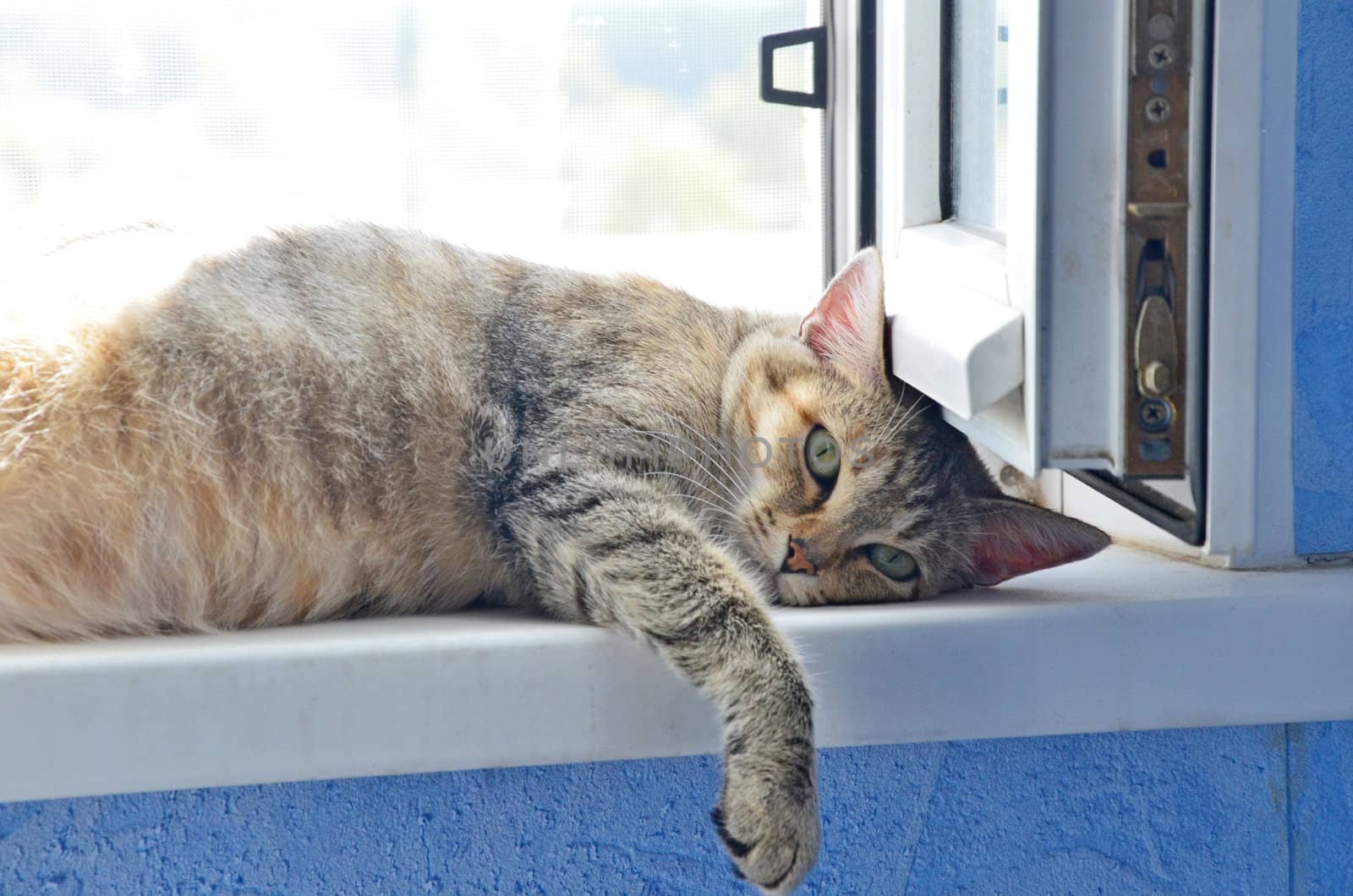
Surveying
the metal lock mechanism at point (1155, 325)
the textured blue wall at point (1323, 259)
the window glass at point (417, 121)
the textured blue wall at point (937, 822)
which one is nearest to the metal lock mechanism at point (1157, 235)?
the metal lock mechanism at point (1155, 325)

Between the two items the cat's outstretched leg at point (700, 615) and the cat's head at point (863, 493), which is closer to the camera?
the cat's outstretched leg at point (700, 615)

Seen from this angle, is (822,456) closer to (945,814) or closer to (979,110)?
(945,814)

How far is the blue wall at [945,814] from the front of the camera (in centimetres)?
112

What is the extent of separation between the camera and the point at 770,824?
1020 millimetres

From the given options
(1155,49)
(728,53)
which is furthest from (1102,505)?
(728,53)

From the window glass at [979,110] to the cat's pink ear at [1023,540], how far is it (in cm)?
40

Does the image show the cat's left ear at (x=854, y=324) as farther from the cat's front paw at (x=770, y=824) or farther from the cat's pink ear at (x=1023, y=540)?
the cat's front paw at (x=770, y=824)

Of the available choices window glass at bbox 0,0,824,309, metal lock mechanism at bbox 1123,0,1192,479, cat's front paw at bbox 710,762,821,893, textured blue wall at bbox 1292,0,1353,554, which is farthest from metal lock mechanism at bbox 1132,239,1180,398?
window glass at bbox 0,0,824,309

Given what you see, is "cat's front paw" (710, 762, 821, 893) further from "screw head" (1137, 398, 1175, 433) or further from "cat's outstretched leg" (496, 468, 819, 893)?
"screw head" (1137, 398, 1175, 433)

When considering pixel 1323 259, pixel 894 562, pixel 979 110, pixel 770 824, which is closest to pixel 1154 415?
pixel 1323 259

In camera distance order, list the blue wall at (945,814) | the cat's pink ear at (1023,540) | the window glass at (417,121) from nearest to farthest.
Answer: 1. the blue wall at (945,814)
2. the cat's pink ear at (1023,540)
3. the window glass at (417,121)

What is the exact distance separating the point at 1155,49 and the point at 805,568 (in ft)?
2.22

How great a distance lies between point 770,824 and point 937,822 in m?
0.29

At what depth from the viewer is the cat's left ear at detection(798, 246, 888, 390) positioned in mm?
1400
